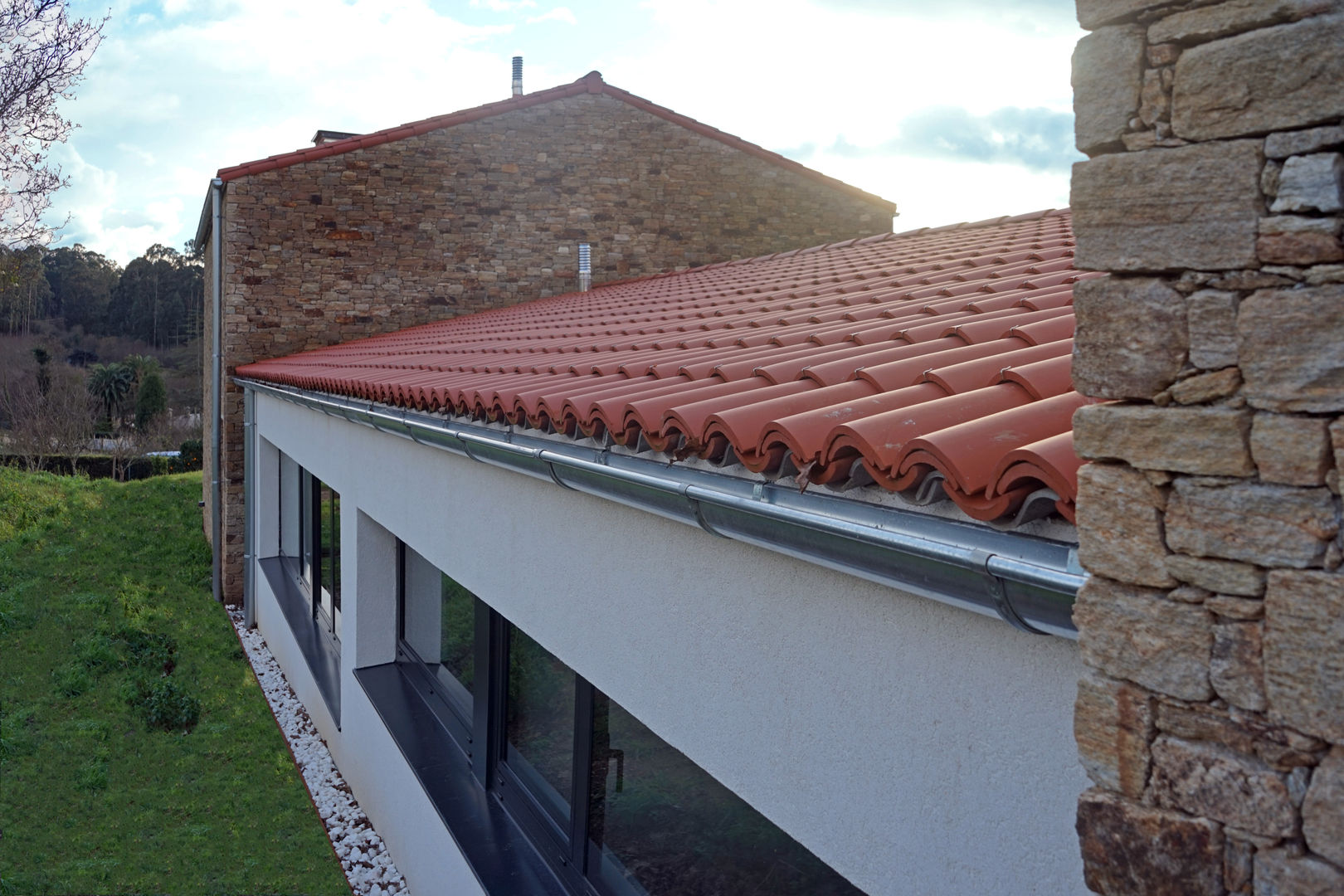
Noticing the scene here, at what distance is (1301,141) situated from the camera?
1190mm

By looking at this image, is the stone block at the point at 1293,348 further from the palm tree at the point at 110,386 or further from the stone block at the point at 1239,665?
the palm tree at the point at 110,386

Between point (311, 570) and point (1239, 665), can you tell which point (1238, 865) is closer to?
point (1239, 665)

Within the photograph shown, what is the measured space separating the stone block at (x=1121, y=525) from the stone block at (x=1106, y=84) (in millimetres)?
461

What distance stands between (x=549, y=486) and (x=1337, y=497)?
289 centimetres

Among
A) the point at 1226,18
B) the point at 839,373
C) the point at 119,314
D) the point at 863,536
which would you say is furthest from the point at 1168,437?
the point at 119,314

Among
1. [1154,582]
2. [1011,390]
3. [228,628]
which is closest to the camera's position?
[1154,582]

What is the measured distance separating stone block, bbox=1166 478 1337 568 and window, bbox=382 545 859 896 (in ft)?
6.88

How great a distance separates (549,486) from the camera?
12.4ft

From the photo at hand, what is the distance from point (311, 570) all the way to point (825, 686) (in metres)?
9.68

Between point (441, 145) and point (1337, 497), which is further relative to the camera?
point (441, 145)

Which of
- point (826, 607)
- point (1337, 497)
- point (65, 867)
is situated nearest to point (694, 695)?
point (826, 607)

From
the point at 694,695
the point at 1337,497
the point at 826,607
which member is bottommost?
the point at 694,695

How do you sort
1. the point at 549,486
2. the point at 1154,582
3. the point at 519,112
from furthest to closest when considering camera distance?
the point at 519,112, the point at 549,486, the point at 1154,582

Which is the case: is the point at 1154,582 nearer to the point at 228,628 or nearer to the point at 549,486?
the point at 549,486
